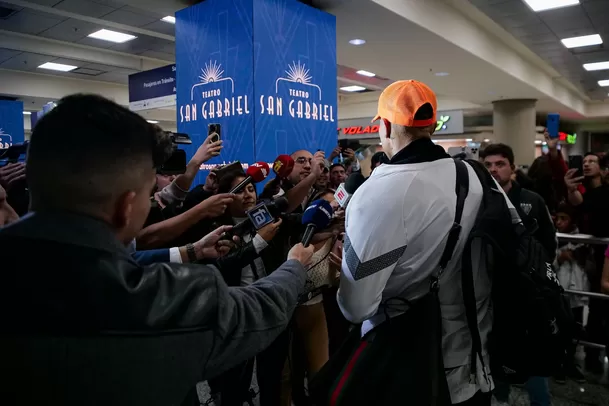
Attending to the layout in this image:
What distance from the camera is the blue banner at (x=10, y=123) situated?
9.77 meters

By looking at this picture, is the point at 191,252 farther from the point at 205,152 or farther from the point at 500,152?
the point at 500,152

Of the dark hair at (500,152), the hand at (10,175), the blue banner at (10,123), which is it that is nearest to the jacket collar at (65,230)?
the hand at (10,175)

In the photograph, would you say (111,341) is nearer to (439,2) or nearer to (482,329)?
(482,329)

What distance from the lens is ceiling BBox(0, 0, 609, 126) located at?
5.65 metres

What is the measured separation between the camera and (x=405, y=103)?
5.05 feet

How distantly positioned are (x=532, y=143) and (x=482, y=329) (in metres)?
11.9

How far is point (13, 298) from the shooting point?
0.73 meters

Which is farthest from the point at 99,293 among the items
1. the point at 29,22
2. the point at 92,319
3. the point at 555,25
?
the point at 555,25

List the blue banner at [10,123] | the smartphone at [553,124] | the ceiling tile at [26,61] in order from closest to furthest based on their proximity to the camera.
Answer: the smartphone at [553,124]
the ceiling tile at [26,61]
the blue banner at [10,123]

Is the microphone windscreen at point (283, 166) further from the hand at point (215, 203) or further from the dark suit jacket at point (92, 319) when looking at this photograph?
the dark suit jacket at point (92, 319)

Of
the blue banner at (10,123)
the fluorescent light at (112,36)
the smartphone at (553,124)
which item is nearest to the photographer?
the smartphone at (553,124)

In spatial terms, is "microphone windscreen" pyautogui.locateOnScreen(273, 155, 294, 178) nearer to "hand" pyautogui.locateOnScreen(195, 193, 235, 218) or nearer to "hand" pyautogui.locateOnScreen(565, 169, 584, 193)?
"hand" pyautogui.locateOnScreen(195, 193, 235, 218)

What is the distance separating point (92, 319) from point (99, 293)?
0.04 m

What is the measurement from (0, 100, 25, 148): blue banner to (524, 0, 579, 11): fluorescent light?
31.5 feet
